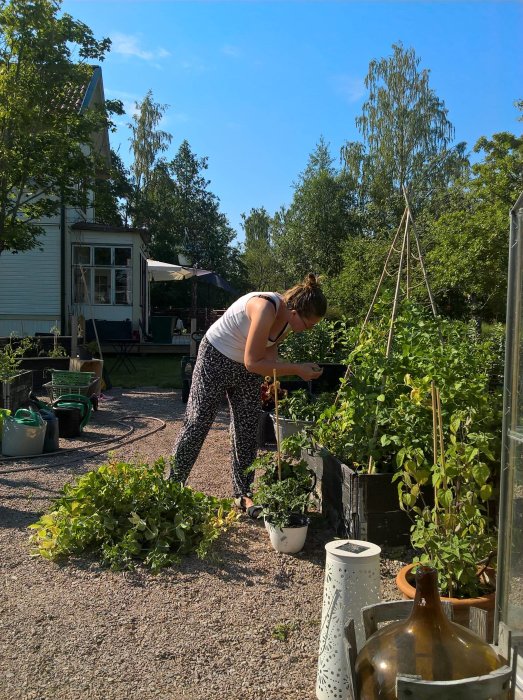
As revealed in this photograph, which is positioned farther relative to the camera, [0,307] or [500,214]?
[0,307]

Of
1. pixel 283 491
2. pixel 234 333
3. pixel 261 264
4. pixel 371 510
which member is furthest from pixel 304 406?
pixel 261 264

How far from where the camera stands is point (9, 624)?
265 cm

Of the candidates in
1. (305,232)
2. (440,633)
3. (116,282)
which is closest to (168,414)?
(440,633)

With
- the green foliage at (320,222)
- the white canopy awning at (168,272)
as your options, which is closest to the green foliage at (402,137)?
the green foliage at (320,222)

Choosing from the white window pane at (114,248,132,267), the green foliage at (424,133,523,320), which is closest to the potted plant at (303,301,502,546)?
the green foliage at (424,133,523,320)

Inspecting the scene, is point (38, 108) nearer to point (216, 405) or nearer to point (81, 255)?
point (81, 255)

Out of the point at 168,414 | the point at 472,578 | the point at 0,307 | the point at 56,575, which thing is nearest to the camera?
the point at 472,578

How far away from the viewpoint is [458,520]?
2709 mm

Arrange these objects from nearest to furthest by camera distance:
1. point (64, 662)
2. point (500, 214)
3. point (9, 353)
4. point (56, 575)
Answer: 1. point (64, 662)
2. point (56, 575)
3. point (9, 353)
4. point (500, 214)

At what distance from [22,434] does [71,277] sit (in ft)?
39.5

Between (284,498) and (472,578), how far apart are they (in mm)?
1177

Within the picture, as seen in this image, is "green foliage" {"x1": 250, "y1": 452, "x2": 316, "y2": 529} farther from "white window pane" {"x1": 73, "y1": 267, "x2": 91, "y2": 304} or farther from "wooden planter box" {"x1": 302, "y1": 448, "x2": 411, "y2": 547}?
"white window pane" {"x1": 73, "y1": 267, "x2": 91, "y2": 304}

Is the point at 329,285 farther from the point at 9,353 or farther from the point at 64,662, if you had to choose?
the point at 64,662

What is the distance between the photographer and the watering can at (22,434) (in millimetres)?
5598
